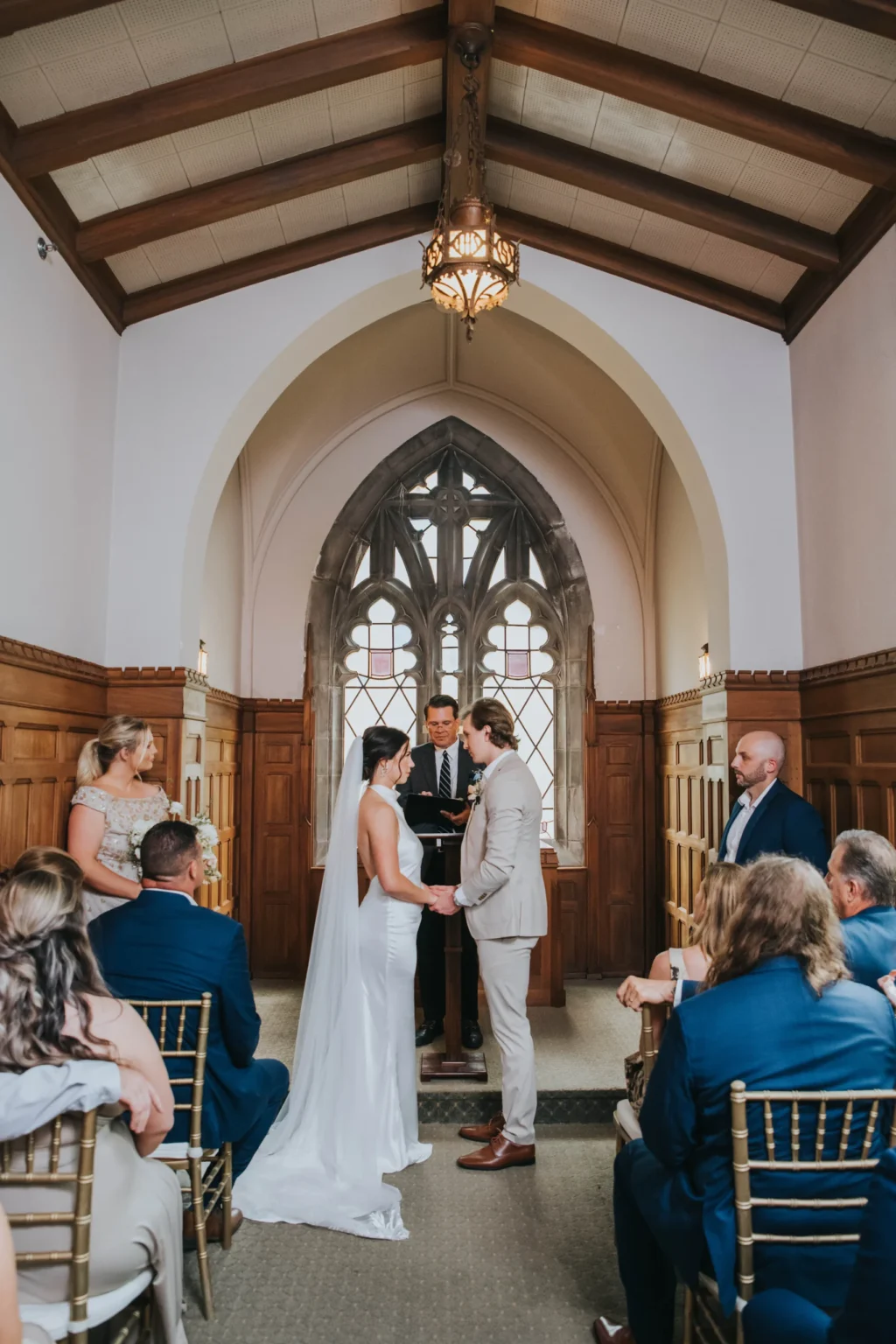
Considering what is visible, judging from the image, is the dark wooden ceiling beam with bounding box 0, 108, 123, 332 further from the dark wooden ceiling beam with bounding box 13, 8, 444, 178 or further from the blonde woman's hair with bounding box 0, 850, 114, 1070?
the blonde woman's hair with bounding box 0, 850, 114, 1070

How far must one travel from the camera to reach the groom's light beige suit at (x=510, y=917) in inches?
143

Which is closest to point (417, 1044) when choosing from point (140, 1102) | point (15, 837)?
point (15, 837)

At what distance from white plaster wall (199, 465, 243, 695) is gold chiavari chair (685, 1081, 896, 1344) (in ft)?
15.6

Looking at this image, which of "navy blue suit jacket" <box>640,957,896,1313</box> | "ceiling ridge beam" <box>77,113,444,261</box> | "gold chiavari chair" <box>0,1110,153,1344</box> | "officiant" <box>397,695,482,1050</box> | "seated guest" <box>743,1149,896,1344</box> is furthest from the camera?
"officiant" <box>397,695,482,1050</box>

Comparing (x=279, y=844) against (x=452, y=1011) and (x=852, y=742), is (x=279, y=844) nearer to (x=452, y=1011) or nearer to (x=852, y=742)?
(x=452, y=1011)

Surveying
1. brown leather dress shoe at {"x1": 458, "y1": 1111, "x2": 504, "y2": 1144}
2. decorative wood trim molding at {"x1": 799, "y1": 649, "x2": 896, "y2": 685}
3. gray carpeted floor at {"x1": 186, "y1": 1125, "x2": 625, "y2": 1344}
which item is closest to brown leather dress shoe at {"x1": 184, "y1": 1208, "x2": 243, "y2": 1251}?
gray carpeted floor at {"x1": 186, "y1": 1125, "x2": 625, "y2": 1344}

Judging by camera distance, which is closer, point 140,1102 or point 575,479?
point 140,1102

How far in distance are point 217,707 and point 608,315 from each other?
3.34m

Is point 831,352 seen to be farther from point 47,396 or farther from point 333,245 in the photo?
point 47,396

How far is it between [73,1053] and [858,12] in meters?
3.65

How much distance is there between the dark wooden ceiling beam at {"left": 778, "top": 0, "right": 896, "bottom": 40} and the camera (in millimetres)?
3033

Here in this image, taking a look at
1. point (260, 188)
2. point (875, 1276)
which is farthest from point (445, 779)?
point (875, 1276)

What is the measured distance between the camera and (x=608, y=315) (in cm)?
498

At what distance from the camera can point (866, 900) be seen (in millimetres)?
2740
